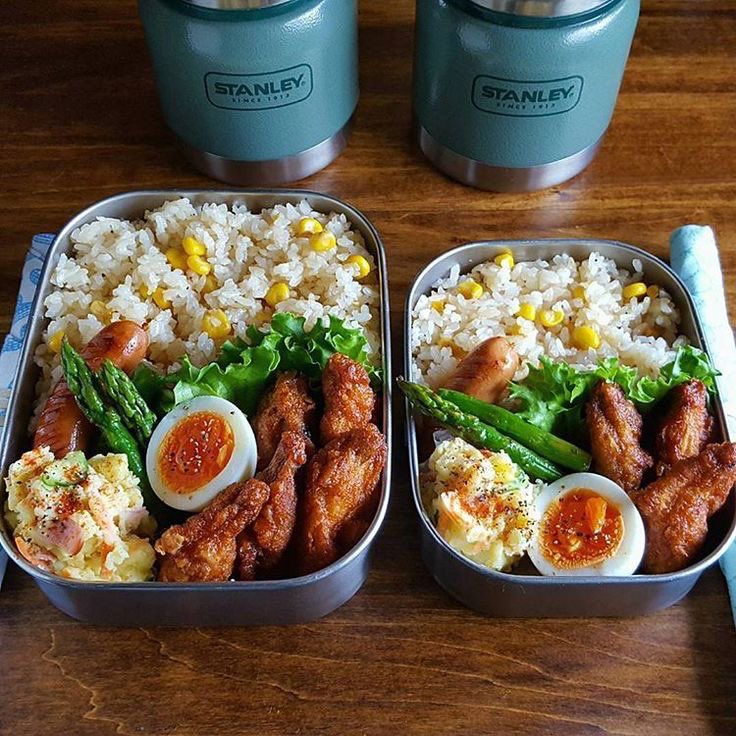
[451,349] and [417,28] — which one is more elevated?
[417,28]

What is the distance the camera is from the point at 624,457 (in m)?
2.20

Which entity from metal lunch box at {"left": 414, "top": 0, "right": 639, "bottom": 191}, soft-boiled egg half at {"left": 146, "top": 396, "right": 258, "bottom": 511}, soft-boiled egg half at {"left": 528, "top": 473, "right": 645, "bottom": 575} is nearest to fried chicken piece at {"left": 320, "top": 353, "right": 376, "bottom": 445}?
soft-boiled egg half at {"left": 146, "top": 396, "right": 258, "bottom": 511}

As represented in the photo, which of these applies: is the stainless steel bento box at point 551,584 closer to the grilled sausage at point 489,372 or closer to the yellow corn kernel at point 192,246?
the grilled sausage at point 489,372

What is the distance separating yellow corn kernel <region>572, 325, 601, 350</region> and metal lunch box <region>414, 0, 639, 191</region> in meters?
0.67

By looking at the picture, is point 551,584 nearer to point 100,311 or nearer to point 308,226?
point 308,226

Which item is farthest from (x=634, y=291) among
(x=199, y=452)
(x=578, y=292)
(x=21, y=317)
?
(x=21, y=317)

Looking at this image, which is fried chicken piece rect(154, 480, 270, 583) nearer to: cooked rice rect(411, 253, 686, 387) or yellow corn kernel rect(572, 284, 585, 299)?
cooked rice rect(411, 253, 686, 387)

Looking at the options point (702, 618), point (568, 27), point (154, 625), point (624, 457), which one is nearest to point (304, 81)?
point (568, 27)

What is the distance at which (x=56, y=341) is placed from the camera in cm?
248

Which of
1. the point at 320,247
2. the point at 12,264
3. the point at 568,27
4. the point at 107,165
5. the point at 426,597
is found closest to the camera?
the point at 426,597

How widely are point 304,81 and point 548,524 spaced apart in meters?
1.52

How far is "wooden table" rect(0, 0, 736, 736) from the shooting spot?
6.75 ft

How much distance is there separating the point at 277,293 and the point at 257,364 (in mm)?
342

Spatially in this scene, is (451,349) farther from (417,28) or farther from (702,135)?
(702,135)
